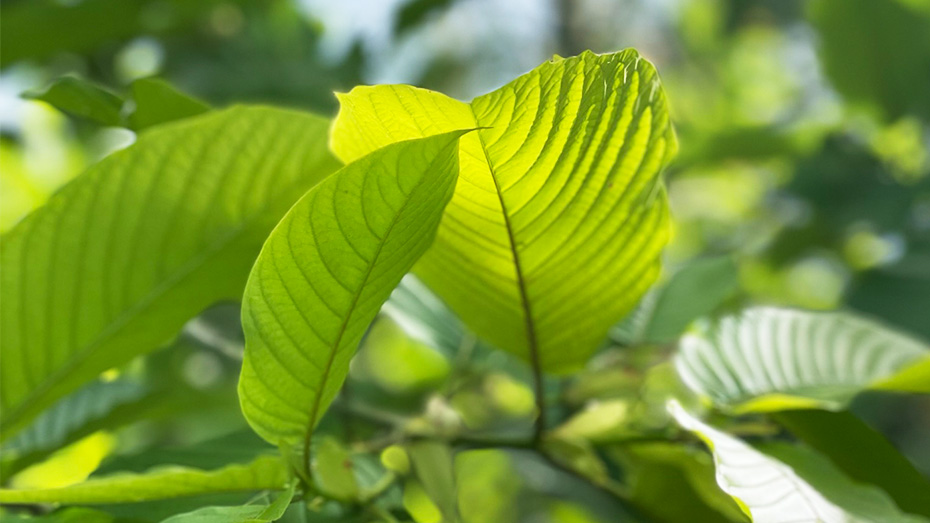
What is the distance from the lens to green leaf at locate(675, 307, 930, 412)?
0.57 metres

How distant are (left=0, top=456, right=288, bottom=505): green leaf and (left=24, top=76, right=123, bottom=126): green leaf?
0.27m

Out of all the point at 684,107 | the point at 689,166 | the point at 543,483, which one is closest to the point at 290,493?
the point at 543,483

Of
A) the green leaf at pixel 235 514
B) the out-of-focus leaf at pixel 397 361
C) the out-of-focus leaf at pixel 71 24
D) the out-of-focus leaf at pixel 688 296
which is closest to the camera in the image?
the green leaf at pixel 235 514

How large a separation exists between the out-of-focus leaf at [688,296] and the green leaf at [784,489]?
0.78 ft

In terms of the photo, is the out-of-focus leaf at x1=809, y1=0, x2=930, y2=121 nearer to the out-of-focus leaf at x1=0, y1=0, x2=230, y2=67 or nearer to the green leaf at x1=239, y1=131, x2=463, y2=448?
the out-of-focus leaf at x1=0, y1=0, x2=230, y2=67

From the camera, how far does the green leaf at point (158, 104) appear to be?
543mm

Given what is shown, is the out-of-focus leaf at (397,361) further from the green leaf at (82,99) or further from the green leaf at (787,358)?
the green leaf at (82,99)

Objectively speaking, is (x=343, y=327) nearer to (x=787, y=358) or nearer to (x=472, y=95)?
(x=787, y=358)

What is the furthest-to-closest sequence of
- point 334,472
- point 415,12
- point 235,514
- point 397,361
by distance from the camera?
point 397,361 < point 415,12 < point 334,472 < point 235,514

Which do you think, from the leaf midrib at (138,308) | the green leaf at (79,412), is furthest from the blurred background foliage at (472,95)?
the leaf midrib at (138,308)

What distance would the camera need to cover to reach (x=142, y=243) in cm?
56

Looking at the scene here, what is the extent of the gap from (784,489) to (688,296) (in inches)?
13.2

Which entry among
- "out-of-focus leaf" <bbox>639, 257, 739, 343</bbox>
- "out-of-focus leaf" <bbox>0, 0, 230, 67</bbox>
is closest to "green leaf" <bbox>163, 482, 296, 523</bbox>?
"out-of-focus leaf" <bbox>639, 257, 739, 343</bbox>

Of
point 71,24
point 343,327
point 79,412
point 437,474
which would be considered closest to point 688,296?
point 437,474
